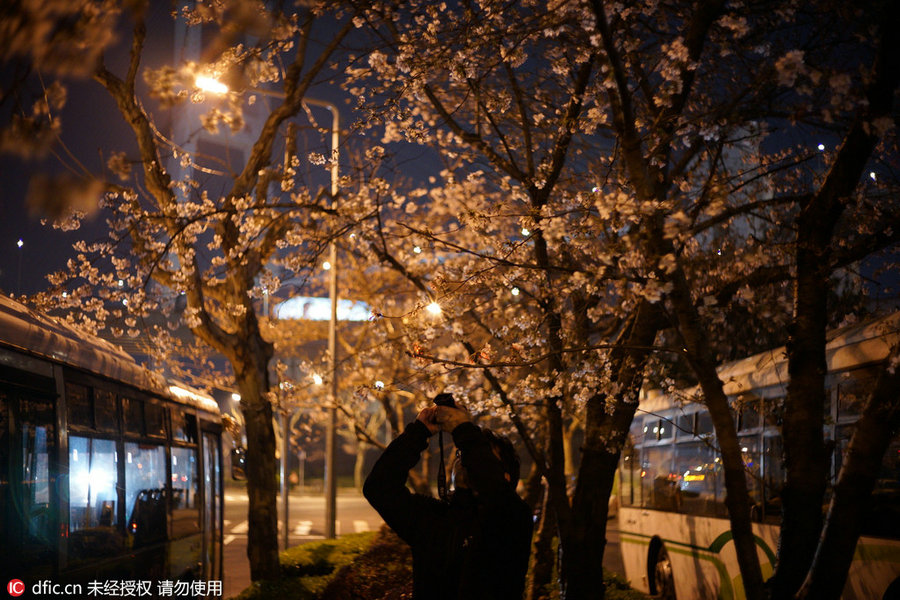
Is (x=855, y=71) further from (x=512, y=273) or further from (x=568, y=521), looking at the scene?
(x=568, y=521)

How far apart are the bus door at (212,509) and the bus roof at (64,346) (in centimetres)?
262

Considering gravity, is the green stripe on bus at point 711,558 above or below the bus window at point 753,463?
below

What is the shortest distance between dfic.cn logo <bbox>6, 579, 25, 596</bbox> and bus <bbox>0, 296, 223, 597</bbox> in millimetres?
16

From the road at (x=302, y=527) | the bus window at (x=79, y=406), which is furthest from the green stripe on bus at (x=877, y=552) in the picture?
the road at (x=302, y=527)

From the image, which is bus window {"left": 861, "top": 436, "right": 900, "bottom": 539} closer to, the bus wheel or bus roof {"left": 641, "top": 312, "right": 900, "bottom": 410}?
bus roof {"left": 641, "top": 312, "right": 900, "bottom": 410}

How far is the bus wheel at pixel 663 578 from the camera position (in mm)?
11805

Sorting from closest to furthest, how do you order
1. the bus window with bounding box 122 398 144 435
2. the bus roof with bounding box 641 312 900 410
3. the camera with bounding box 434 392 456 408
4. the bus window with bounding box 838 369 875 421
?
the camera with bounding box 434 392 456 408, the bus roof with bounding box 641 312 900 410, the bus window with bounding box 838 369 875 421, the bus window with bounding box 122 398 144 435

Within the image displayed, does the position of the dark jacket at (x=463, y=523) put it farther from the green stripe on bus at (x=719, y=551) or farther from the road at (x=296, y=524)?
the road at (x=296, y=524)

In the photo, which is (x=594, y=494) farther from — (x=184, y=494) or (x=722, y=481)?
(x=184, y=494)

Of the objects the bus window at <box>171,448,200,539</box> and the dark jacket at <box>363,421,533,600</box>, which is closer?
the dark jacket at <box>363,421,533,600</box>

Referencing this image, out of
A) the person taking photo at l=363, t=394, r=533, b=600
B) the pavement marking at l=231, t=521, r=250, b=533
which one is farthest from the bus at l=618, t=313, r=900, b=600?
the pavement marking at l=231, t=521, r=250, b=533

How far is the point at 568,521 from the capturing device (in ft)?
24.3

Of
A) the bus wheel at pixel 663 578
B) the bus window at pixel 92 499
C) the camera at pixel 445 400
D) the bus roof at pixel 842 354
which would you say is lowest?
the bus wheel at pixel 663 578

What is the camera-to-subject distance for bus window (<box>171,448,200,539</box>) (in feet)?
31.6
